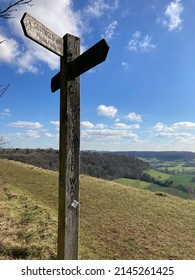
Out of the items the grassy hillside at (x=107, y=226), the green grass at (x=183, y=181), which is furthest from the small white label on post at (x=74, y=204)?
the green grass at (x=183, y=181)

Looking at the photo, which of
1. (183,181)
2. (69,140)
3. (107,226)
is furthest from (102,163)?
(69,140)

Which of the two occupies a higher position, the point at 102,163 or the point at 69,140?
the point at 69,140

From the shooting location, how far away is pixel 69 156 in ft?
13.4

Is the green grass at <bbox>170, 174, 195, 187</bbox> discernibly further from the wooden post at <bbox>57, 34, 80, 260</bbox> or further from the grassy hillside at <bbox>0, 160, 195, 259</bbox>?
the wooden post at <bbox>57, 34, 80, 260</bbox>

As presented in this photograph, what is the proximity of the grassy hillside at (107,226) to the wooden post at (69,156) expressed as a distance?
141 cm

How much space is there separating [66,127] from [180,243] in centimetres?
497

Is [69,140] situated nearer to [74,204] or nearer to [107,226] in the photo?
[74,204]

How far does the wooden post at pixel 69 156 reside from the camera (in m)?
4.05

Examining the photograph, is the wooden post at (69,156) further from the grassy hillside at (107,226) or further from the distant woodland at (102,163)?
the distant woodland at (102,163)

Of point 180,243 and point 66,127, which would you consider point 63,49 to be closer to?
point 66,127

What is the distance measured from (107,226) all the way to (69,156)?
4962 millimetres
